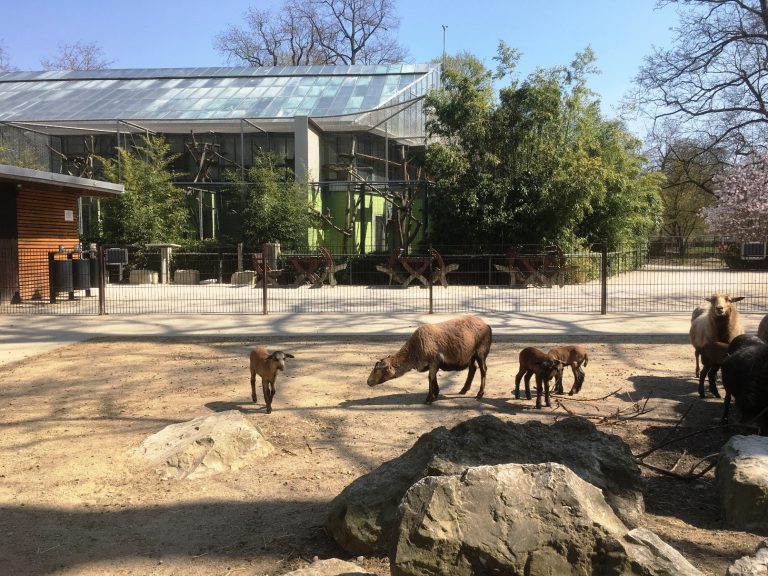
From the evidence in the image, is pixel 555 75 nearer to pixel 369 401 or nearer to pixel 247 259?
pixel 247 259

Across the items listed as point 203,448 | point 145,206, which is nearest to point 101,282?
point 203,448

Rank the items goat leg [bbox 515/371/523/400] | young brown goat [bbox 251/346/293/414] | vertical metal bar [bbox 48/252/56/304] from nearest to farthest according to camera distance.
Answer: young brown goat [bbox 251/346/293/414], goat leg [bbox 515/371/523/400], vertical metal bar [bbox 48/252/56/304]

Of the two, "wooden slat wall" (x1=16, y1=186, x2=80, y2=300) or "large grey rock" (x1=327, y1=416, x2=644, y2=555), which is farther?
"wooden slat wall" (x1=16, y1=186, x2=80, y2=300)

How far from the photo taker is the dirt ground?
3830mm

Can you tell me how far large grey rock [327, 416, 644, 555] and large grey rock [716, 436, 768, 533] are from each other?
0.50m

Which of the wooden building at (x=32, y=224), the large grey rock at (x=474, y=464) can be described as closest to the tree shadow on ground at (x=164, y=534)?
the large grey rock at (x=474, y=464)

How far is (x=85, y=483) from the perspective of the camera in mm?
4922

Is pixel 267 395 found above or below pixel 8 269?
below

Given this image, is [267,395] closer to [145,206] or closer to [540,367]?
[540,367]

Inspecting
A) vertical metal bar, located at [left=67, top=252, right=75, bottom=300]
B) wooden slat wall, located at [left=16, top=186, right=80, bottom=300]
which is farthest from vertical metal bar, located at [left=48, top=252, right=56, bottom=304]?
wooden slat wall, located at [left=16, top=186, right=80, bottom=300]

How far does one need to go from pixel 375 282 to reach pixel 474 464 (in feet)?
62.3

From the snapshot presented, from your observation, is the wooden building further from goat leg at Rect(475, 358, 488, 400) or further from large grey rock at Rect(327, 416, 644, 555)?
large grey rock at Rect(327, 416, 644, 555)

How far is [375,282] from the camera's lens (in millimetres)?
22734

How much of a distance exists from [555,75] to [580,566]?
24684 millimetres
